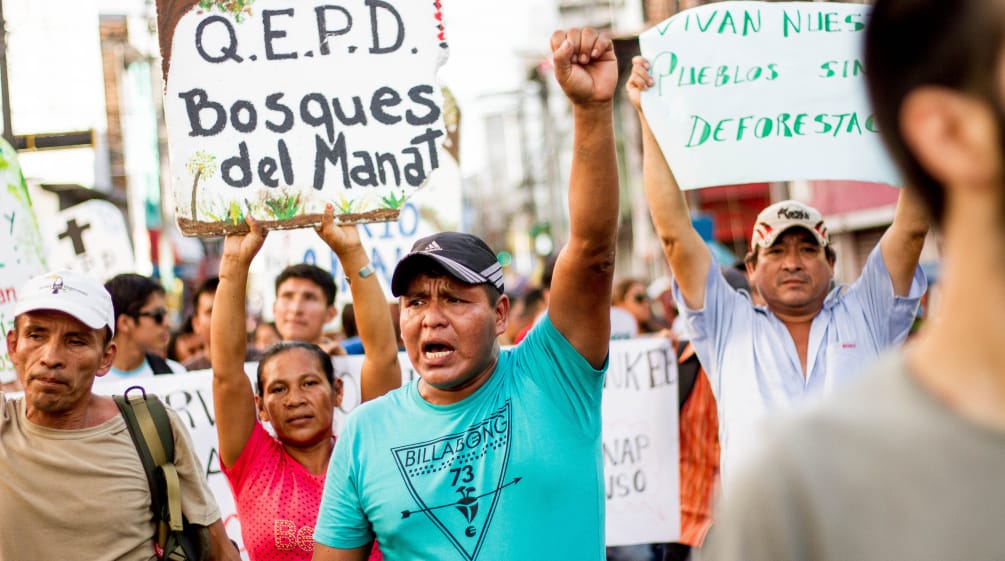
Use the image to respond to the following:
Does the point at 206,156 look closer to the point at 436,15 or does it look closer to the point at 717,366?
the point at 436,15

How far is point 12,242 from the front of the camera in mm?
4766

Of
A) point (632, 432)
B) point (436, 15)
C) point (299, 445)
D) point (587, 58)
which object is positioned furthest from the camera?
point (632, 432)

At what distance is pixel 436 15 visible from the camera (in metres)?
3.93

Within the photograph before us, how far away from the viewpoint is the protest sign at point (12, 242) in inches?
185

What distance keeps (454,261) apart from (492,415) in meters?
0.41

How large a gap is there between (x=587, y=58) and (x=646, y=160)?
1527mm

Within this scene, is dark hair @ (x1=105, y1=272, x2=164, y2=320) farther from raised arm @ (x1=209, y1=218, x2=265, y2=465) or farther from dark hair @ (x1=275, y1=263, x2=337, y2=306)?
raised arm @ (x1=209, y1=218, x2=265, y2=465)

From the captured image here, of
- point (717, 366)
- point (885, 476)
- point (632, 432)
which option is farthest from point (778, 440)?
point (632, 432)

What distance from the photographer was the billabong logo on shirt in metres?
2.61

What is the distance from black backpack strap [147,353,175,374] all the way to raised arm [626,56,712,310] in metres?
2.84

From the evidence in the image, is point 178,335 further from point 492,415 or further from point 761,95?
point 492,415

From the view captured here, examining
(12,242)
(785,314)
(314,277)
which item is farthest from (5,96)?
(785,314)

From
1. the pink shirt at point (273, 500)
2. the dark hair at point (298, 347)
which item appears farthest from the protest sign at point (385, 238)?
the pink shirt at point (273, 500)

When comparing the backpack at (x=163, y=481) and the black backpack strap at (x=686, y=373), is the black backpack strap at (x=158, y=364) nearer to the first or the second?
the backpack at (x=163, y=481)
